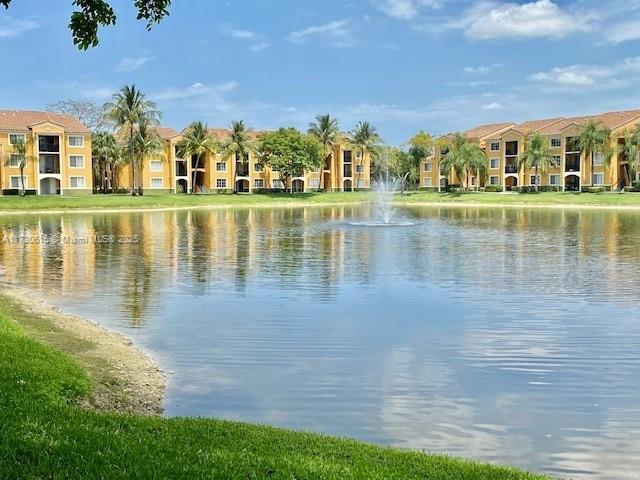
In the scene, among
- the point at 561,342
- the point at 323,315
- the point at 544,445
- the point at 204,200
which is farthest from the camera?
the point at 204,200

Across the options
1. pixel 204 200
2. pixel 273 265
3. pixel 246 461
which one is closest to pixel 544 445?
pixel 246 461

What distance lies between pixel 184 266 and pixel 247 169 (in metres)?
78.7

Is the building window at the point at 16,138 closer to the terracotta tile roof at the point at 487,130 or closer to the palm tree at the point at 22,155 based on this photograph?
the palm tree at the point at 22,155

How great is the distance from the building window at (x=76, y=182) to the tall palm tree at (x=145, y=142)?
707 centimetres

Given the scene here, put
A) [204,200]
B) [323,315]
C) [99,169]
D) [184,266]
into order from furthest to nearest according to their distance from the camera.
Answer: [99,169] < [204,200] < [184,266] < [323,315]

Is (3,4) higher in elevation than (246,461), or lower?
higher

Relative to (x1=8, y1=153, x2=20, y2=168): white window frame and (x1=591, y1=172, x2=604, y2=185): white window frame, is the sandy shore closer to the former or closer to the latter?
(x1=8, y1=153, x2=20, y2=168): white window frame

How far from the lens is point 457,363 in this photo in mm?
12688

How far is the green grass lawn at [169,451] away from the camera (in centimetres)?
584

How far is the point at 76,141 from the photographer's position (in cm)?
8612

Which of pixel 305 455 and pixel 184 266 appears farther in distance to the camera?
pixel 184 266

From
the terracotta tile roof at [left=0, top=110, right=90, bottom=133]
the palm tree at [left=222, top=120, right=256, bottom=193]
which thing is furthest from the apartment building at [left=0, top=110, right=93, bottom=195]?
the palm tree at [left=222, top=120, right=256, bottom=193]

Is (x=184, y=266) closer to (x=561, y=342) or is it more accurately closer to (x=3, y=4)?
(x=561, y=342)

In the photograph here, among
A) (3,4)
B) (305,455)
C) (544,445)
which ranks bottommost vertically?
(544,445)
